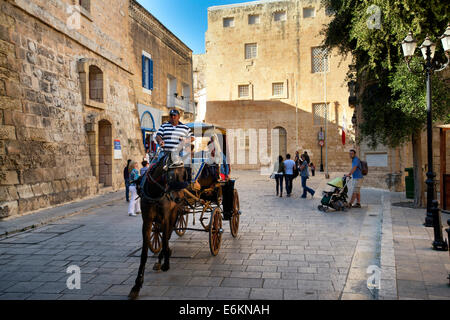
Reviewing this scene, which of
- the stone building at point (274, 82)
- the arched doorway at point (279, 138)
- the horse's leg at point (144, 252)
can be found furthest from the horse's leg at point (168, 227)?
the arched doorway at point (279, 138)

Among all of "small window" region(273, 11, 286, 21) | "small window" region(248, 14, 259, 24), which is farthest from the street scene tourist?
"small window" region(273, 11, 286, 21)

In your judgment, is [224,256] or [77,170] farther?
[77,170]

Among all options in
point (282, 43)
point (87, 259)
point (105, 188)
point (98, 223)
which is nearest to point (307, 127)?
point (282, 43)

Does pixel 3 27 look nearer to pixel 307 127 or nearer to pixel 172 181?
pixel 172 181

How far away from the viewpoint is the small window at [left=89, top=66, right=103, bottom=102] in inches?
597

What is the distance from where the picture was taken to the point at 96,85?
1526 cm

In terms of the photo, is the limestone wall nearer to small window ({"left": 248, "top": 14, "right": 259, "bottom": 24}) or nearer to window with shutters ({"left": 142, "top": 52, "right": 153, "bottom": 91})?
window with shutters ({"left": 142, "top": 52, "right": 153, "bottom": 91})

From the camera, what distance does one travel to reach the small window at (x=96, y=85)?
597 inches

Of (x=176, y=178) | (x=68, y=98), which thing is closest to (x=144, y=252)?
(x=176, y=178)

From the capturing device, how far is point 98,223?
352 inches

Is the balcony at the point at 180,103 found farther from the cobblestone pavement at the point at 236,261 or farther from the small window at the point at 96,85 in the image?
the cobblestone pavement at the point at 236,261

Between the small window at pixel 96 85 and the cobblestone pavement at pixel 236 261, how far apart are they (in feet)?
24.1
